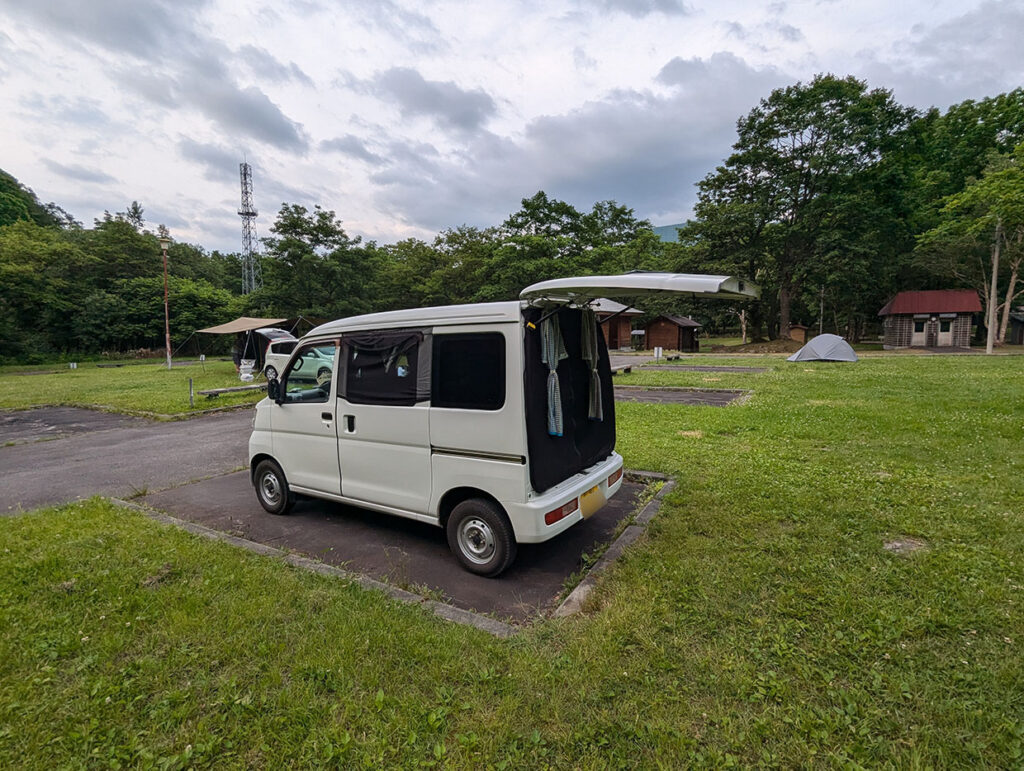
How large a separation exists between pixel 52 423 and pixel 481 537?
42.4 feet

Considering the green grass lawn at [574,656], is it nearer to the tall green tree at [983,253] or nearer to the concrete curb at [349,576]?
the concrete curb at [349,576]

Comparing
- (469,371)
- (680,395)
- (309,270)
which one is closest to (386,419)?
(469,371)

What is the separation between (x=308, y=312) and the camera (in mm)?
31859

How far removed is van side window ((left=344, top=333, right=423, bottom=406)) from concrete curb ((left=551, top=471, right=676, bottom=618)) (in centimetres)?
195

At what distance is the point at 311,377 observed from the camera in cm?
521

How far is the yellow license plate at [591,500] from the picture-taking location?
378 centimetres

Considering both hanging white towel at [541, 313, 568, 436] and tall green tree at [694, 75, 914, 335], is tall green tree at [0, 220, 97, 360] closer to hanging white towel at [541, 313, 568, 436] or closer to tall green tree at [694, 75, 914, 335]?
hanging white towel at [541, 313, 568, 436]

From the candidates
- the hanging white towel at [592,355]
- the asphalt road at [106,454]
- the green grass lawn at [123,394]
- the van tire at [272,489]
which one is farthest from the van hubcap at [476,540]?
the green grass lawn at [123,394]

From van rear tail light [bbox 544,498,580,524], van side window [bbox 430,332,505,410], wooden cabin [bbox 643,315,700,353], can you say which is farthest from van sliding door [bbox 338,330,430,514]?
wooden cabin [bbox 643,315,700,353]

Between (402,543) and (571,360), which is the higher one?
(571,360)

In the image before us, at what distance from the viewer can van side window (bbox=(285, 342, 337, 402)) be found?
15.0ft

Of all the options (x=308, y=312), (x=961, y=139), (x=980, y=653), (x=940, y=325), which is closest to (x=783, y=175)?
(x=961, y=139)

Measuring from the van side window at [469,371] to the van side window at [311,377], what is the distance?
1.34 meters

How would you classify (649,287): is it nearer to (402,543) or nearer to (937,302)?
(402,543)
